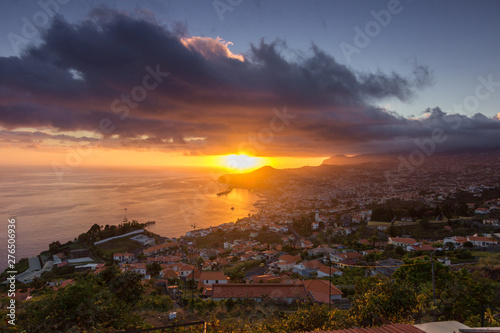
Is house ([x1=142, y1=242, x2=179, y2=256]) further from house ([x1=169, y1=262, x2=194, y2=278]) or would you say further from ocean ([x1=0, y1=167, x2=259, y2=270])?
house ([x1=169, y1=262, x2=194, y2=278])

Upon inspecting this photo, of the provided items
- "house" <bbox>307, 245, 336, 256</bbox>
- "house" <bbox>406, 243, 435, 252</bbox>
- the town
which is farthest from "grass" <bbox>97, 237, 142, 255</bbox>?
"house" <bbox>406, 243, 435, 252</bbox>

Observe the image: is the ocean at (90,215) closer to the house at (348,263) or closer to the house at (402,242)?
the house at (348,263)

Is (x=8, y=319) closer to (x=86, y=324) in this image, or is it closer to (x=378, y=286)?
(x=86, y=324)

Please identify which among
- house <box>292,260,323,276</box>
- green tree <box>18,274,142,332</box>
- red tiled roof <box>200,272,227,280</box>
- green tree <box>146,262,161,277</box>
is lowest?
green tree <box>146,262,161,277</box>

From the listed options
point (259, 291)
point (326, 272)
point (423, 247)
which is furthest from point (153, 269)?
point (423, 247)

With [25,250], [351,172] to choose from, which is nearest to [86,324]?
[25,250]
